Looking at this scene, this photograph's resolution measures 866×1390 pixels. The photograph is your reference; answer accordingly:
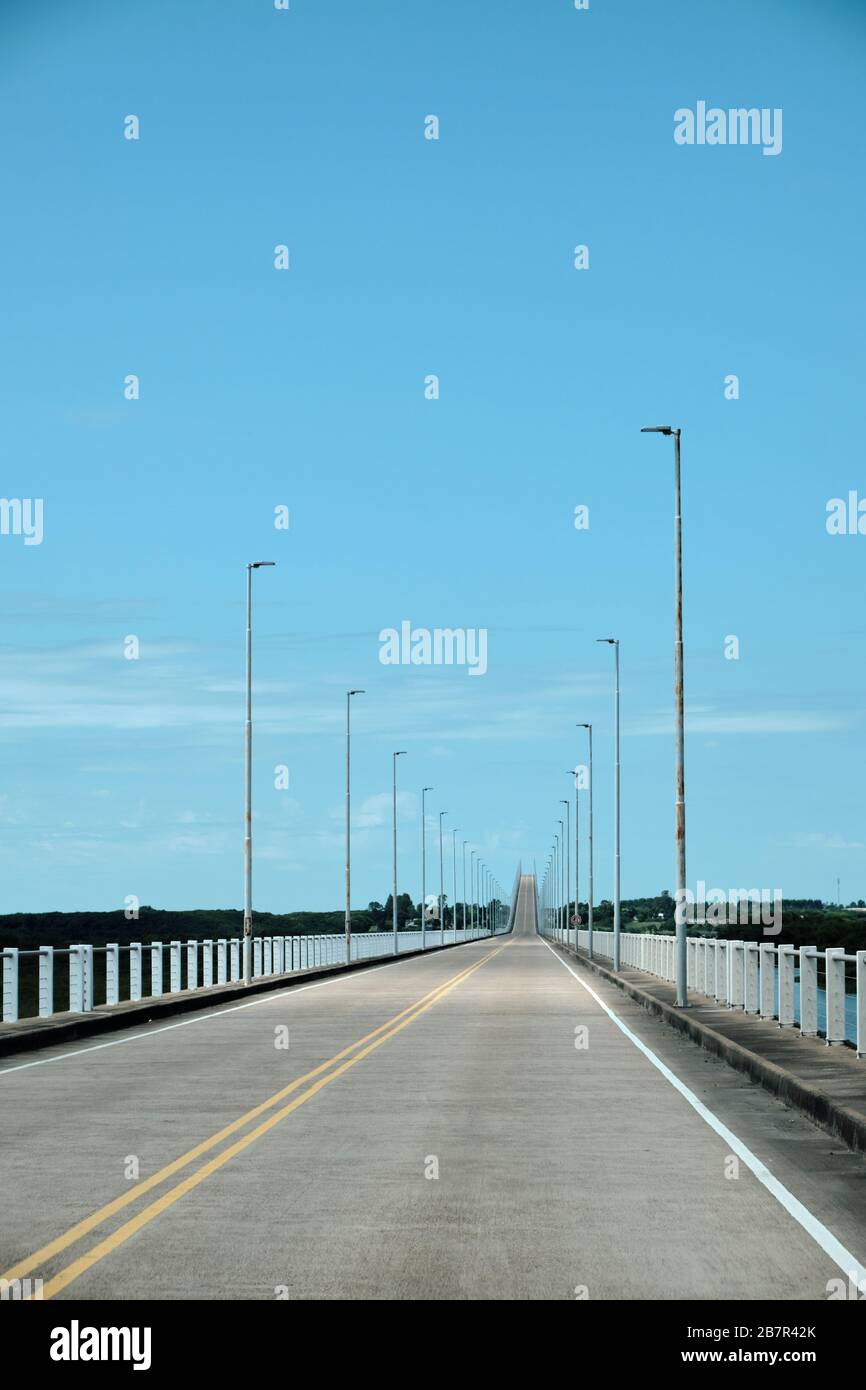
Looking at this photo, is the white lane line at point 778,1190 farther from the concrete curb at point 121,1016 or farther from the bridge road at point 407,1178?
the concrete curb at point 121,1016

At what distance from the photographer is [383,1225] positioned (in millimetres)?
11148

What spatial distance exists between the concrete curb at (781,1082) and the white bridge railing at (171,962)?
884 centimetres

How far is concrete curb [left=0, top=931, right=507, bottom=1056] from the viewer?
26047 millimetres

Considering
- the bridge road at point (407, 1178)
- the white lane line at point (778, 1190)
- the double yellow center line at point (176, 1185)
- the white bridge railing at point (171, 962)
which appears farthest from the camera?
the white bridge railing at point (171, 962)

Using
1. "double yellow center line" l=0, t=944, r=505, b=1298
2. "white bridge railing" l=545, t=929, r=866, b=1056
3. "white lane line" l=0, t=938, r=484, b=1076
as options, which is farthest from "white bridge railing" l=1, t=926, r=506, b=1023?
"white bridge railing" l=545, t=929, r=866, b=1056

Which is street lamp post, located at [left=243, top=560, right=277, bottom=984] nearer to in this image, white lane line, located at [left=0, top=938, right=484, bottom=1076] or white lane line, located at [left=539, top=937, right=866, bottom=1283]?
white lane line, located at [left=0, top=938, right=484, bottom=1076]

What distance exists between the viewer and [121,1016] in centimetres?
3169

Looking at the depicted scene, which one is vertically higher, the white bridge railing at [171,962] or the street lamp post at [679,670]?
the street lamp post at [679,670]

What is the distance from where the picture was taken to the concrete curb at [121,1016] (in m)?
26.0

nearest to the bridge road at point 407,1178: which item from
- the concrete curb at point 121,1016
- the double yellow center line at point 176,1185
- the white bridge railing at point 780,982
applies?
the double yellow center line at point 176,1185

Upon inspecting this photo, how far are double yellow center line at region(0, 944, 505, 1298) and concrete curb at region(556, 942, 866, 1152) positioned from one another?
444cm

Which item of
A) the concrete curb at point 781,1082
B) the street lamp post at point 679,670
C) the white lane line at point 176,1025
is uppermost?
the street lamp post at point 679,670
